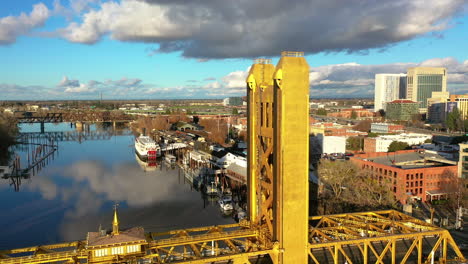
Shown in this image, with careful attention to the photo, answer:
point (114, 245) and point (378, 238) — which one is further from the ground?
point (114, 245)

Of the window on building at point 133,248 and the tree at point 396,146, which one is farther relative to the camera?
the tree at point 396,146

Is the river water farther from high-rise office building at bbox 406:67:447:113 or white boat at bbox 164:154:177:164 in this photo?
high-rise office building at bbox 406:67:447:113

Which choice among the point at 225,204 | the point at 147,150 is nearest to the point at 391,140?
the point at 225,204

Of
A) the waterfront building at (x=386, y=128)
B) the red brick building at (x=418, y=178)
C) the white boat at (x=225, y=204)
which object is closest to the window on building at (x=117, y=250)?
the white boat at (x=225, y=204)

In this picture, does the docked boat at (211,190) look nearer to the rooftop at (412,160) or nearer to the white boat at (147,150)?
the rooftop at (412,160)

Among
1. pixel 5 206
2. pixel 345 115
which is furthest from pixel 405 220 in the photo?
pixel 345 115

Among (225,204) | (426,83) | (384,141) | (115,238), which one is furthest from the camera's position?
(426,83)

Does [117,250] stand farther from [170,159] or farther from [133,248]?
[170,159]
